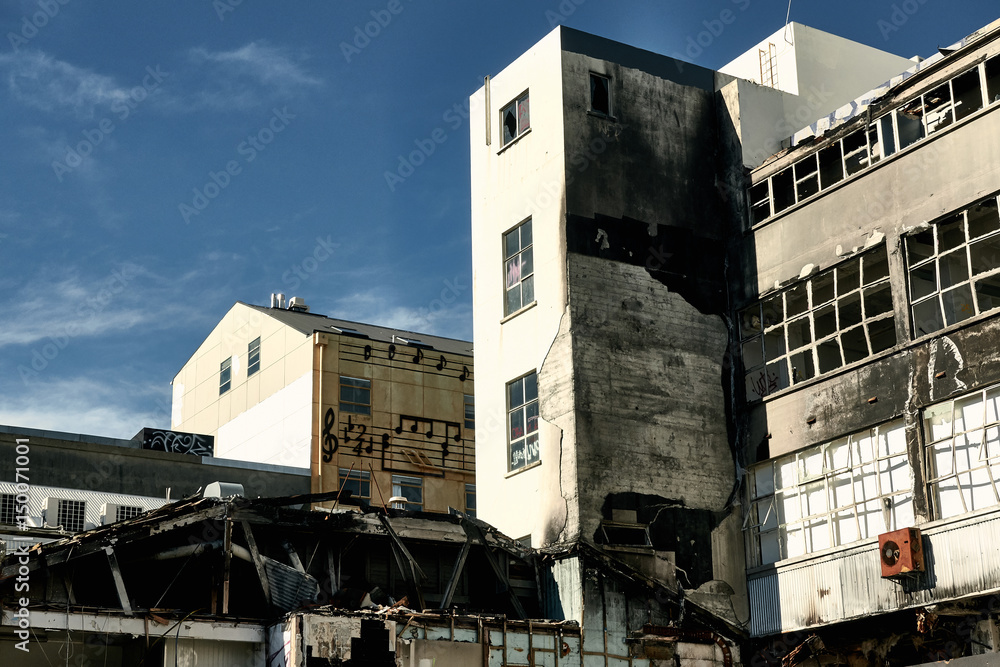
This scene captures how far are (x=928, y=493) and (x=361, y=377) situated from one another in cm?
2919

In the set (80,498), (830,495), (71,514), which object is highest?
(80,498)

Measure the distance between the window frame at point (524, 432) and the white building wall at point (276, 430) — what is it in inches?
795

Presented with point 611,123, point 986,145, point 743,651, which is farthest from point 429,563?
point 986,145

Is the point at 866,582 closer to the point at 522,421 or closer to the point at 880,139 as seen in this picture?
the point at 522,421

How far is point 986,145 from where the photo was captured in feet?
75.4

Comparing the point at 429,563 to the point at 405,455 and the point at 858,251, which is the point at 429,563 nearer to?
the point at 858,251

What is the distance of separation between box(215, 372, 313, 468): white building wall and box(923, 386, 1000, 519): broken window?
1114 inches

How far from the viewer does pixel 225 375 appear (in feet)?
180

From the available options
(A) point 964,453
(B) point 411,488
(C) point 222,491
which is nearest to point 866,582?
(A) point 964,453

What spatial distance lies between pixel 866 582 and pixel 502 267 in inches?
429

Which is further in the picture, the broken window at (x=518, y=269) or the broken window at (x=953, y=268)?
the broken window at (x=518, y=269)

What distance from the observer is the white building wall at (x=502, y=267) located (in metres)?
26.8

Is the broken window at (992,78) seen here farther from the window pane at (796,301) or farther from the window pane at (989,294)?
the window pane at (796,301)

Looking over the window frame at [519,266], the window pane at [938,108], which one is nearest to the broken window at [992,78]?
the window pane at [938,108]
